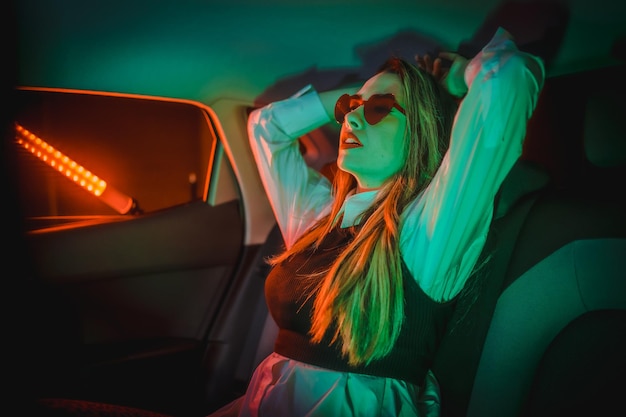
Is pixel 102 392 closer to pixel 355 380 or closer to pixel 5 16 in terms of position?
pixel 355 380

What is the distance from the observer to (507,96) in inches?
45.7

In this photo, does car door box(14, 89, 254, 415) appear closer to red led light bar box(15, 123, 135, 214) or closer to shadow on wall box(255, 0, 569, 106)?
red led light bar box(15, 123, 135, 214)

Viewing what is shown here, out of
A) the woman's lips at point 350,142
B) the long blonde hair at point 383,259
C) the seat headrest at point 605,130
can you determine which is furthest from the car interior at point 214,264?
the woman's lips at point 350,142

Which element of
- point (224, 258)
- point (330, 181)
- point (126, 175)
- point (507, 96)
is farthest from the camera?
point (126, 175)

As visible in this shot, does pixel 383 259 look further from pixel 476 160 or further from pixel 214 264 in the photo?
pixel 214 264

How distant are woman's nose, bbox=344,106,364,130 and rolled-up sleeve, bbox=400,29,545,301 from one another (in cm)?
36

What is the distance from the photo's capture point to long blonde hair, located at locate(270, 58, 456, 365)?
4.16ft

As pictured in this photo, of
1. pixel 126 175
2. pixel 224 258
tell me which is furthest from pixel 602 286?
pixel 126 175

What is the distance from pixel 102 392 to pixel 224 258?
0.72 m

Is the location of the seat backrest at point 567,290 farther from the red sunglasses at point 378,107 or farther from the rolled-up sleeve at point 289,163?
→ the rolled-up sleeve at point 289,163

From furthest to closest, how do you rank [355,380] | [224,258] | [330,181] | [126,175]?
[126,175] < [224,258] < [330,181] < [355,380]

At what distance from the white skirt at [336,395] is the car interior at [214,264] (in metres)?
0.15

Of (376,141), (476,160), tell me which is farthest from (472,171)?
(376,141)

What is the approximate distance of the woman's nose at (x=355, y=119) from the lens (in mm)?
1510
